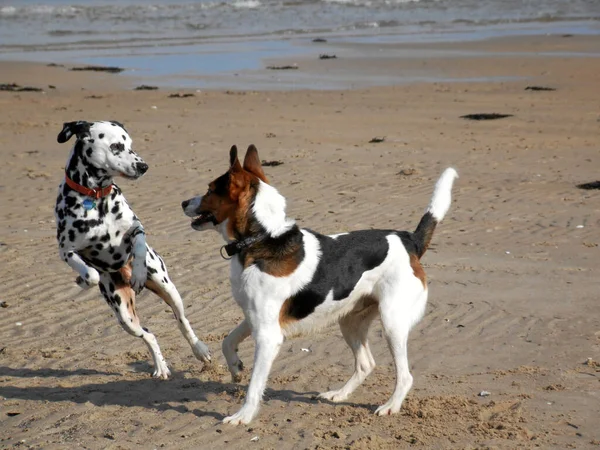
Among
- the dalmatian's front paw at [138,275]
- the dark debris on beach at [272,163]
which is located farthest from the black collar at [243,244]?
the dark debris on beach at [272,163]

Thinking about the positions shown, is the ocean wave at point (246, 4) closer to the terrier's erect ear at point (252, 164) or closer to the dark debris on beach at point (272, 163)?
the dark debris on beach at point (272, 163)

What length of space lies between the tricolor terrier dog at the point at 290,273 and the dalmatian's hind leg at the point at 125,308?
1001mm

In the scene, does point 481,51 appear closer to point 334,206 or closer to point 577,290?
point 334,206

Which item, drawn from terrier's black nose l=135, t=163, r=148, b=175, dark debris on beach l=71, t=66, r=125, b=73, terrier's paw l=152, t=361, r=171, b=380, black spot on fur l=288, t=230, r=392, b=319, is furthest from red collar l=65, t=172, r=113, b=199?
dark debris on beach l=71, t=66, r=125, b=73

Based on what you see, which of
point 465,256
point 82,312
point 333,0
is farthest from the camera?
point 333,0

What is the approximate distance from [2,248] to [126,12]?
1265 inches

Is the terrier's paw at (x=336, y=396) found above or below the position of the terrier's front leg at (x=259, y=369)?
below

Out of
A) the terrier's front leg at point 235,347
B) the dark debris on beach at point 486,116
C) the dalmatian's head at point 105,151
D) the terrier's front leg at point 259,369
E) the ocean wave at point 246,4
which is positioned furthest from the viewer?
the ocean wave at point 246,4

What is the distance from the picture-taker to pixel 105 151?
6754 millimetres

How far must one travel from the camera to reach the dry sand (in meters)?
6.05

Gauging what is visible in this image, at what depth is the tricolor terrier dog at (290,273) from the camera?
5844 millimetres

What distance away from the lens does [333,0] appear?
45156 millimetres

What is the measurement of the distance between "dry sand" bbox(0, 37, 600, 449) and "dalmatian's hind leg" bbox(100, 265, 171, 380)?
177 millimetres

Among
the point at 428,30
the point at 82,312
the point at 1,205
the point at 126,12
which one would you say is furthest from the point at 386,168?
the point at 126,12
